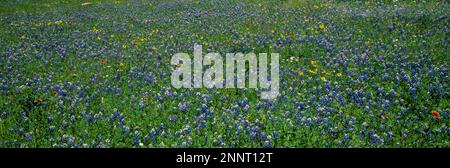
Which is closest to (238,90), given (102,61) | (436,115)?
(436,115)

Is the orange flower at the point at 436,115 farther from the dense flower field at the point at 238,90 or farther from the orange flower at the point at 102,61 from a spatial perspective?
the orange flower at the point at 102,61

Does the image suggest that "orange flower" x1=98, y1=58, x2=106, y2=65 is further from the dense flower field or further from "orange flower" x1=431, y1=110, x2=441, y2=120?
"orange flower" x1=431, y1=110, x2=441, y2=120

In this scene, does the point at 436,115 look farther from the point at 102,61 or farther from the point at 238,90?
the point at 102,61

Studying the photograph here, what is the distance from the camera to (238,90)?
28.1 ft

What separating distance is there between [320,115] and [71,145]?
12.5 ft

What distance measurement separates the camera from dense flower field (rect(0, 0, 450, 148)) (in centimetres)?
662

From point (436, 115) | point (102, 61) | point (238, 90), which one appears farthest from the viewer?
point (102, 61)

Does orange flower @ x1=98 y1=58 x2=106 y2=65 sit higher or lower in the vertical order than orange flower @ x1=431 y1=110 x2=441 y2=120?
lower

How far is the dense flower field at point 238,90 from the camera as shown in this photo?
6625 millimetres

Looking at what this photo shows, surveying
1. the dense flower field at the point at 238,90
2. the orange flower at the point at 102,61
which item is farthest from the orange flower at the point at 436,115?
the orange flower at the point at 102,61

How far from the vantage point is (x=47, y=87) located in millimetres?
8852

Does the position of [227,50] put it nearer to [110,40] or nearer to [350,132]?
[110,40]

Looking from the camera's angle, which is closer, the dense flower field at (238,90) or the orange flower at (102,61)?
the dense flower field at (238,90)

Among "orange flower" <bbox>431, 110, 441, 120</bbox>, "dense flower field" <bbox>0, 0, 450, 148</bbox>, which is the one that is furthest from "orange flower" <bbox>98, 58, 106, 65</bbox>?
"orange flower" <bbox>431, 110, 441, 120</bbox>
